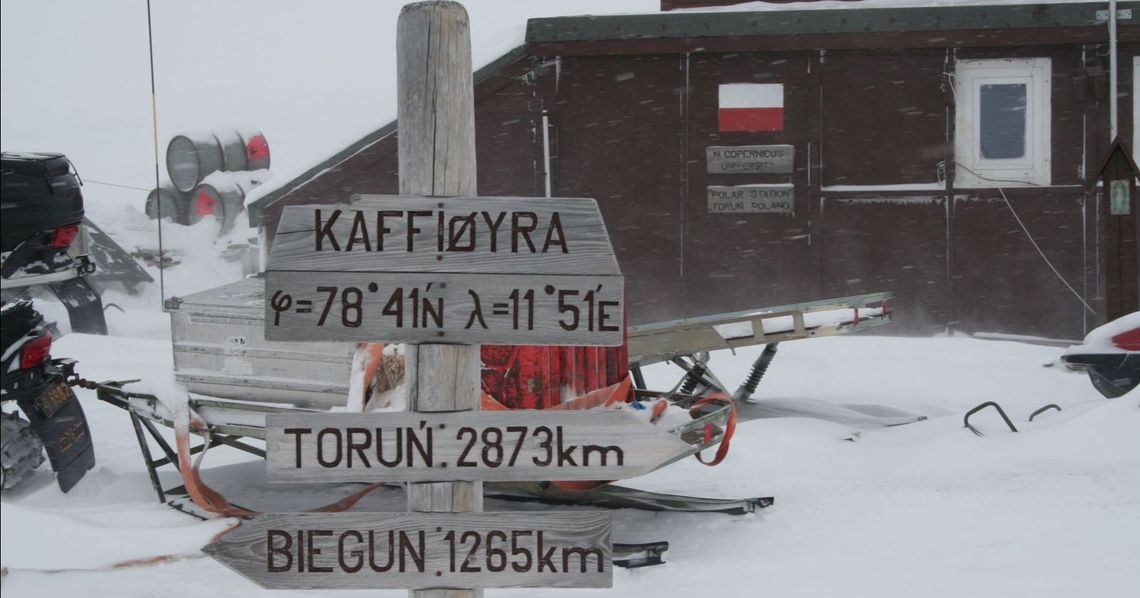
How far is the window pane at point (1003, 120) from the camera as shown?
12.7m

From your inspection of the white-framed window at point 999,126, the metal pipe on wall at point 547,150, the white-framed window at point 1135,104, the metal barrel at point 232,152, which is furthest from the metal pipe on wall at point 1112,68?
the metal barrel at point 232,152

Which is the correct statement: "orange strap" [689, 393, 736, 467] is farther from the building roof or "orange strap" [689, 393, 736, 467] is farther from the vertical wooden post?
the building roof

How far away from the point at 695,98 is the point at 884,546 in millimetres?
7965

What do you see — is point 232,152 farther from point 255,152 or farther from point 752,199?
point 752,199

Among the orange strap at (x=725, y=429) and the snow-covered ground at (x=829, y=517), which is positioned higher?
the orange strap at (x=725, y=429)

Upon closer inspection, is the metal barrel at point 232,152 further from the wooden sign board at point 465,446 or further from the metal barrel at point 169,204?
the wooden sign board at point 465,446

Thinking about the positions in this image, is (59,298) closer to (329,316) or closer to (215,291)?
(215,291)

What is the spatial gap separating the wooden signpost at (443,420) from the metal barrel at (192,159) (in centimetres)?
A: 2059

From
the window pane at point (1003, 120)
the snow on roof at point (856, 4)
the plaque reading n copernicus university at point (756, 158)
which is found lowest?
the plaque reading n copernicus university at point (756, 158)

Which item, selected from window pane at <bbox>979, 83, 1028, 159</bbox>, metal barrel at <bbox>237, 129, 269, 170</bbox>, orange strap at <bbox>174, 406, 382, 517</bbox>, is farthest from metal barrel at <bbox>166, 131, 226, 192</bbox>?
orange strap at <bbox>174, 406, 382, 517</bbox>

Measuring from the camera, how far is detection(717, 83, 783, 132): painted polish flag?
41.7 ft

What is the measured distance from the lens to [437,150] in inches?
129

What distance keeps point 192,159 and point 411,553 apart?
21.2 m

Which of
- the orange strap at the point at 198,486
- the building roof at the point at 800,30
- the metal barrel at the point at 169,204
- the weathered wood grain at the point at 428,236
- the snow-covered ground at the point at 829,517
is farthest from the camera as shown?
the metal barrel at the point at 169,204
